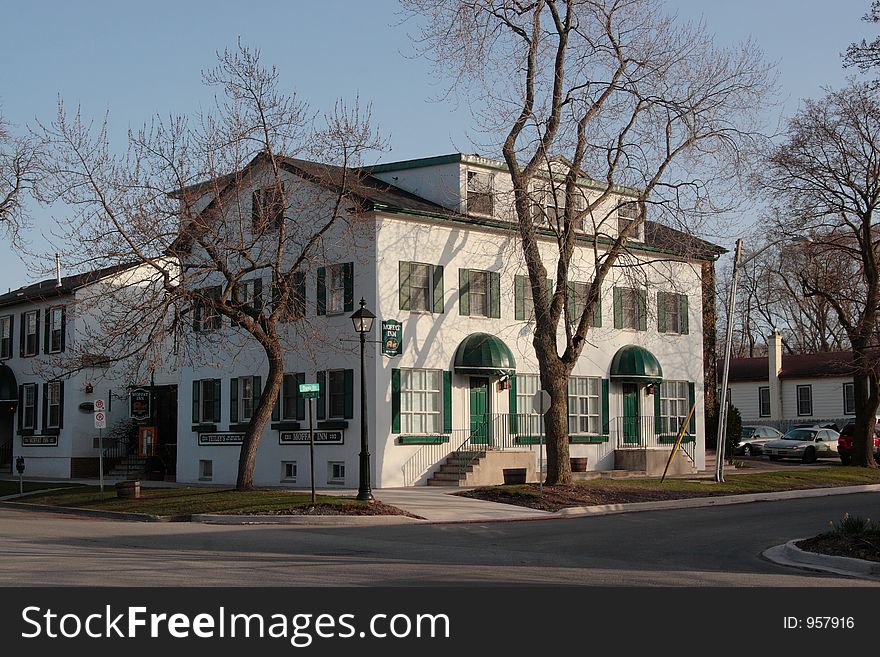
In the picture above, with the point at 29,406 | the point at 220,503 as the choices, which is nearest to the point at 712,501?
the point at 220,503

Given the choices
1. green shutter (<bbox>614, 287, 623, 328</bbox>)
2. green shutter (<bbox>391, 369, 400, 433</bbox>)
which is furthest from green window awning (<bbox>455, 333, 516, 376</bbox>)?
green shutter (<bbox>614, 287, 623, 328</bbox>)

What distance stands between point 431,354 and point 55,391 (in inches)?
733

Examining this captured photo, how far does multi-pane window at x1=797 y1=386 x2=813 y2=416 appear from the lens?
210ft

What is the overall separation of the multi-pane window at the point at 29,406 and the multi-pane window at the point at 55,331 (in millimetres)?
2169

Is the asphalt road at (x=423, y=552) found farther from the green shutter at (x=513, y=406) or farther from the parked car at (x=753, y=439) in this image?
the parked car at (x=753, y=439)

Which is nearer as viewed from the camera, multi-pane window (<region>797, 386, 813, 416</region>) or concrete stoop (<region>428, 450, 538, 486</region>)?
concrete stoop (<region>428, 450, 538, 486</region>)

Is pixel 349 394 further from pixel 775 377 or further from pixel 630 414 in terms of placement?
pixel 775 377

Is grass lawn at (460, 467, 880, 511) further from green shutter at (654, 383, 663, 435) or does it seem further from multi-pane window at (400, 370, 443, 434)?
multi-pane window at (400, 370, 443, 434)

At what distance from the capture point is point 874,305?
37719 mm

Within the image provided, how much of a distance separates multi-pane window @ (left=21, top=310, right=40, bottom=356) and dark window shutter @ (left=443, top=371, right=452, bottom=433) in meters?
20.7

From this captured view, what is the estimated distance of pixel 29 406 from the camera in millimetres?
45312

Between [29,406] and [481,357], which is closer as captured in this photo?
[481,357]
